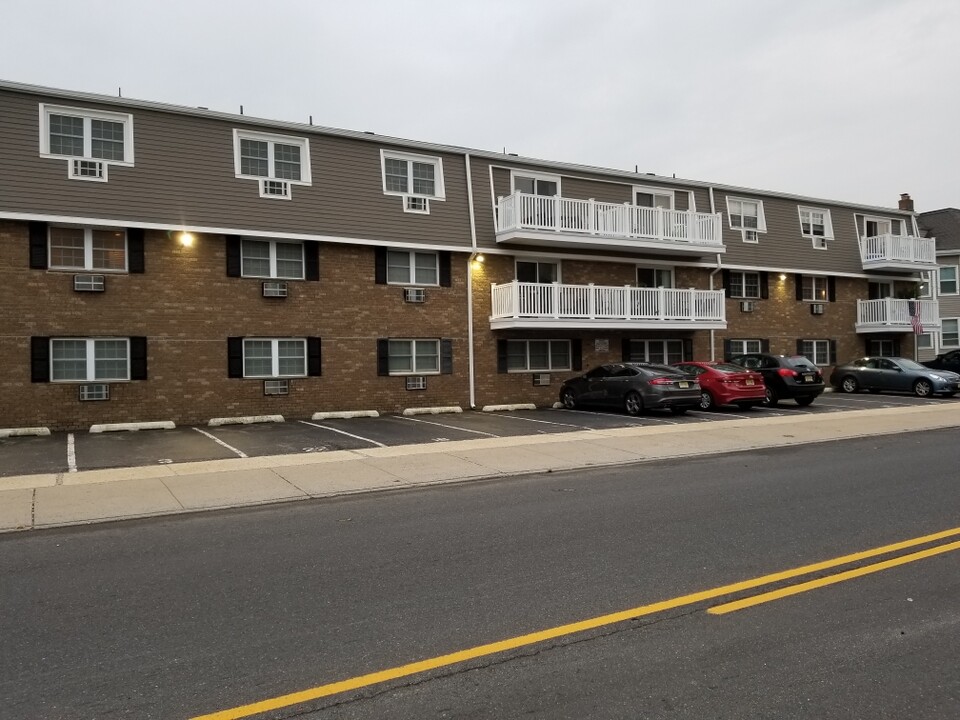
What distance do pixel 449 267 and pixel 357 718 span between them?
17.3 m

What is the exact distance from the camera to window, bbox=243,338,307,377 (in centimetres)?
1759

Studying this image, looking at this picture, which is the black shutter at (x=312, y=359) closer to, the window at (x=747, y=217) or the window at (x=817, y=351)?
the window at (x=747, y=217)

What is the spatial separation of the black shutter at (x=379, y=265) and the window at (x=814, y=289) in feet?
55.2

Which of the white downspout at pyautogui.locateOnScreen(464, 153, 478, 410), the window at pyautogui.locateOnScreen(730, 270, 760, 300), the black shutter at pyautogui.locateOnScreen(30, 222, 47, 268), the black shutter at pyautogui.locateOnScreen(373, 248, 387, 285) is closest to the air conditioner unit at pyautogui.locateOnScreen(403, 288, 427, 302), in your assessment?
the black shutter at pyautogui.locateOnScreen(373, 248, 387, 285)

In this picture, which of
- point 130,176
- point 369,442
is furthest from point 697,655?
point 130,176

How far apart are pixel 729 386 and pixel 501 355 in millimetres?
6147

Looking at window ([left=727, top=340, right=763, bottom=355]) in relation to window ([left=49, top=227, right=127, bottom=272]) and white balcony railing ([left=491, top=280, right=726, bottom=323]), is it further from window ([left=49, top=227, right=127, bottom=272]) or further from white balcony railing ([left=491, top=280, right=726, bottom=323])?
window ([left=49, top=227, right=127, bottom=272])

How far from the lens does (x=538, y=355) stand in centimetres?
2166

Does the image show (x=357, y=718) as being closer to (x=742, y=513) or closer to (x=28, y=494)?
(x=742, y=513)

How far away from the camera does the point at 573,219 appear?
21.0 meters

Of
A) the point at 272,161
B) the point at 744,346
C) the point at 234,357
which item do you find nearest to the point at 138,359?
the point at 234,357

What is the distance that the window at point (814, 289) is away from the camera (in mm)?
27875

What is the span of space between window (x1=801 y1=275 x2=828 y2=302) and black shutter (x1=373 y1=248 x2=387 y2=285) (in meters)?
16.8

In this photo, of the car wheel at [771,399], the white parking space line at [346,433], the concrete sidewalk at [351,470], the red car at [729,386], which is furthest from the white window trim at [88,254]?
the car wheel at [771,399]
